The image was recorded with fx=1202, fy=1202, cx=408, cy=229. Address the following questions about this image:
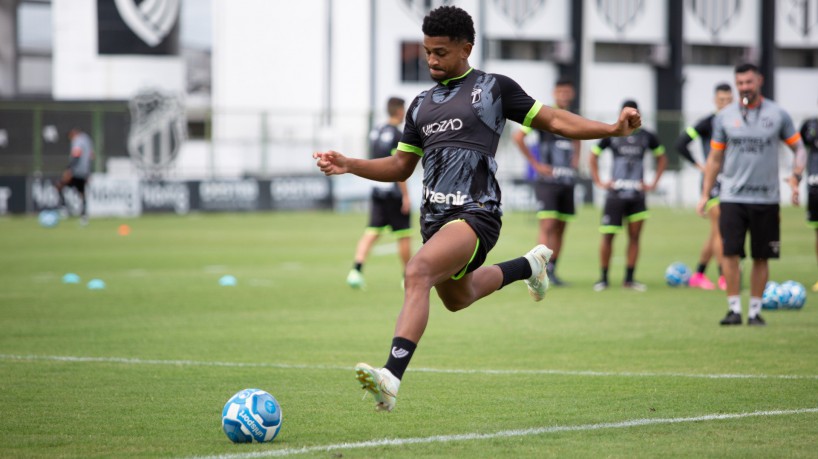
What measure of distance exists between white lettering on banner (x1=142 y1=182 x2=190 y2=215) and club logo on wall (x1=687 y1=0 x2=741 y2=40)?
31.4 meters

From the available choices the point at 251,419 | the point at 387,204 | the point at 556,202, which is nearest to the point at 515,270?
the point at 251,419

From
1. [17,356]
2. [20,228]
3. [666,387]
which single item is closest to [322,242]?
[20,228]

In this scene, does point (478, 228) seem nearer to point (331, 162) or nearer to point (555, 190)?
point (331, 162)

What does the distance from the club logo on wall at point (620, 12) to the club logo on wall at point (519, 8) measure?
308 cm

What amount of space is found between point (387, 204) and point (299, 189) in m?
23.8

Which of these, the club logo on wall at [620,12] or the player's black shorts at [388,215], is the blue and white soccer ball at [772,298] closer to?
the player's black shorts at [388,215]

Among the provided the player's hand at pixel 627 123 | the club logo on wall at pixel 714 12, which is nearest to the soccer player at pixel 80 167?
the player's hand at pixel 627 123

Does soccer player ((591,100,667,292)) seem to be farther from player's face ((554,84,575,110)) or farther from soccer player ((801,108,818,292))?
soccer player ((801,108,818,292))

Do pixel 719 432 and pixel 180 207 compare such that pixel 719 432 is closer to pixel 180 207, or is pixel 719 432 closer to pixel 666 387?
pixel 666 387

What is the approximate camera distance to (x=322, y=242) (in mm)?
25984

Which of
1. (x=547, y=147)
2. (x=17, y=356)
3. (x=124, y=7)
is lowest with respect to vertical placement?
(x=17, y=356)

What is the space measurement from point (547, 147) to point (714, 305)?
12.8 ft

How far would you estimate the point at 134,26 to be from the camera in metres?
47.8

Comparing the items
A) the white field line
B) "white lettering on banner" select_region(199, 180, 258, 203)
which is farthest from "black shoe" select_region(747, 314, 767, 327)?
"white lettering on banner" select_region(199, 180, 258, 203)
